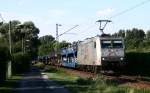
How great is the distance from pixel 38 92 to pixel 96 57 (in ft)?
58.8

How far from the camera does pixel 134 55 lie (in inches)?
2009

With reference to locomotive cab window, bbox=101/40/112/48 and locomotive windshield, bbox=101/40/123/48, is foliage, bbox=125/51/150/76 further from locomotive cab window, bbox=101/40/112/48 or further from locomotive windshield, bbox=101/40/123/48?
locomotive cab window, bbox=101/40/112/48

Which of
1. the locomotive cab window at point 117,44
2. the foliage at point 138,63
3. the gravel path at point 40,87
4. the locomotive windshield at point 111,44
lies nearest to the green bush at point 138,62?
the foliage at point 138,63

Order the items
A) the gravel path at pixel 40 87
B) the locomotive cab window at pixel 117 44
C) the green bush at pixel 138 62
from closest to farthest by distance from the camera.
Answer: the gravel path at pixel 40 87 < the locomotive cab window at pixel 117 44 < the green bush at pixel 138 62

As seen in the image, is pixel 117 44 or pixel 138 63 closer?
pixel 117 44

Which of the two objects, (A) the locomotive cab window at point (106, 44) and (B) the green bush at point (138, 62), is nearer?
(A) the locomotive cab window at point (106, 44)

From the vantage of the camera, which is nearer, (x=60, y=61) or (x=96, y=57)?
(x=96, y=57)

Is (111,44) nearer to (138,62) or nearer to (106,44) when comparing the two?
(106,44)

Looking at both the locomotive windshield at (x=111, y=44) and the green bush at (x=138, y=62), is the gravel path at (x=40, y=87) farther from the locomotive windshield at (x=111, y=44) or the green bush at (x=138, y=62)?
the green bush at (x=138, y=62)

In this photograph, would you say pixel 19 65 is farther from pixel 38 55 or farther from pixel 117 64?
pixel 38 55

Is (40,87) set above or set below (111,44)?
below

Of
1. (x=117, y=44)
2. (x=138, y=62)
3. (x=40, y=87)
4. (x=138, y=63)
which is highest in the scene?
(x=117, y=44)

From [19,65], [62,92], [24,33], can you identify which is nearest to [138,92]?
[62,92]

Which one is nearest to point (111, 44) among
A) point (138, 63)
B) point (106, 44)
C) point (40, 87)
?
point (106, 44)
